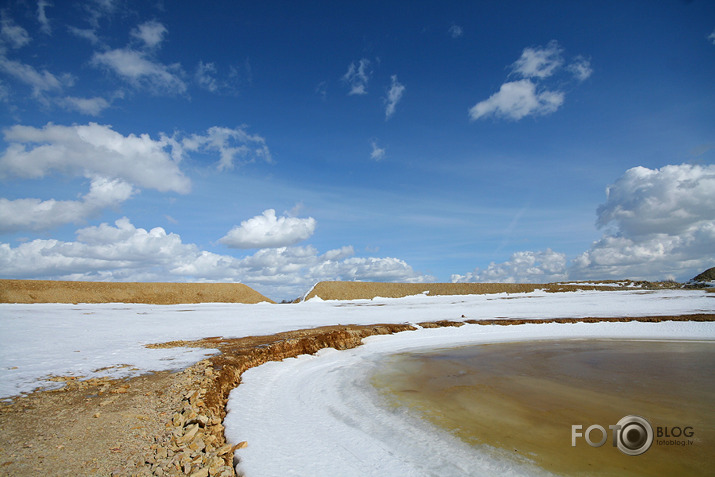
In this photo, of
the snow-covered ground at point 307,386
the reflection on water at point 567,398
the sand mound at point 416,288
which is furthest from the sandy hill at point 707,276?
the reflection on water at point 567,398

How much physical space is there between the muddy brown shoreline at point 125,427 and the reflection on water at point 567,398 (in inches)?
146

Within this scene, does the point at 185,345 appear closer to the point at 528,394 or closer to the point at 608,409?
the point at 528,394

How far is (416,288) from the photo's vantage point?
55.7 metres

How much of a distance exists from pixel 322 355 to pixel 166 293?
39.8m

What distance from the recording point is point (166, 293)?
150 ft

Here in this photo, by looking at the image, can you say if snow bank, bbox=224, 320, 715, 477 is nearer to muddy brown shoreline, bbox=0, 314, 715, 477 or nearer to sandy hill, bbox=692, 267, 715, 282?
muddy brown shoreline, bbox=0, 314, 715, 477

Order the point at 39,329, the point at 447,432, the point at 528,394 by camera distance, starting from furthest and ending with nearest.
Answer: the point at 39,329 → the point at 528,394 → the point at 447,432

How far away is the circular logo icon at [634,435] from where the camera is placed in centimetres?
518

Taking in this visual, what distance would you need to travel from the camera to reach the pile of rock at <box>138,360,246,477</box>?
14.0 ft

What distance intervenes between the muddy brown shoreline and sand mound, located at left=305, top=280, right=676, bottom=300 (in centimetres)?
4260

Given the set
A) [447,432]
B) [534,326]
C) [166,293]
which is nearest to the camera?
[447,432]

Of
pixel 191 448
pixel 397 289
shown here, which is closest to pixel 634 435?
pixel 191 448

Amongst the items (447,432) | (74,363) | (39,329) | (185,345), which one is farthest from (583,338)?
(39,329)

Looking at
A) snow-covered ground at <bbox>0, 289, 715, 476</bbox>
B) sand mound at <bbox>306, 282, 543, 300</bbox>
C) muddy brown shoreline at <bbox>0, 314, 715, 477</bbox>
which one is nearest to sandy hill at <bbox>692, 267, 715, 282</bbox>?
sand mound at <bbox>306, 282, 543, 300</bbox>
